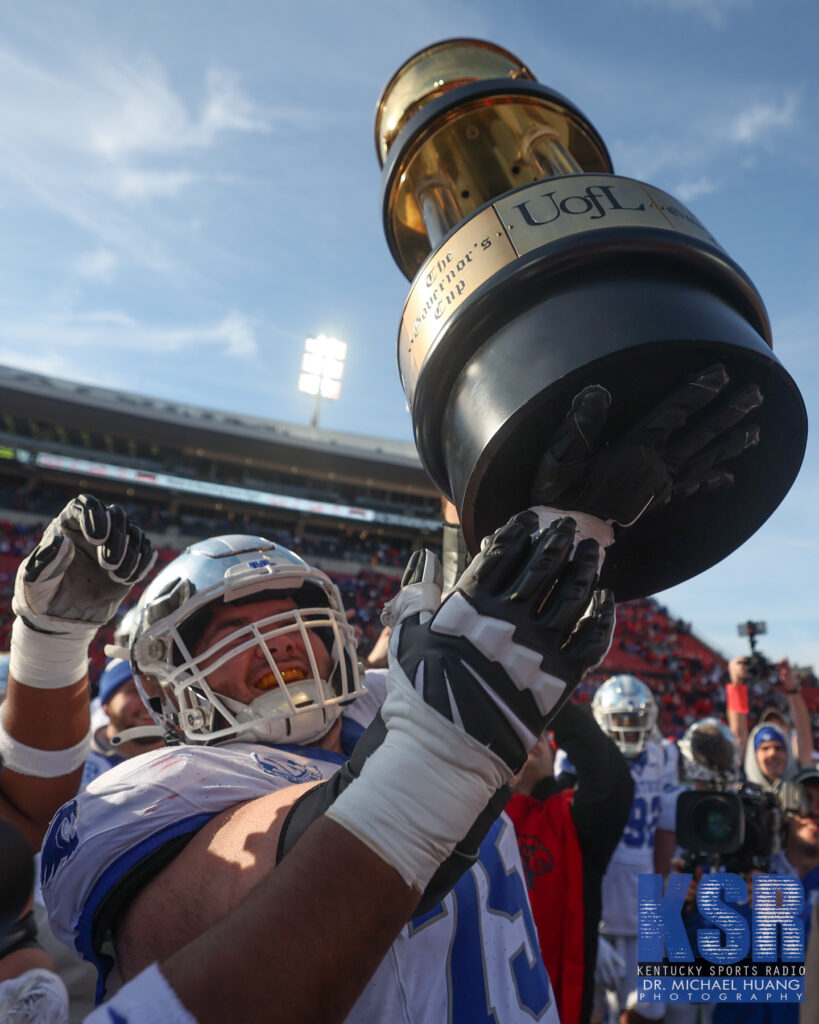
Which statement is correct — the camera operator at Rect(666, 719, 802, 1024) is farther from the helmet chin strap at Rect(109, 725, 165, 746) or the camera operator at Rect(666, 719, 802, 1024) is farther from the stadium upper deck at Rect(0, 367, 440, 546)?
the stadium upper deck at Rect(0, 367, 440, 546)

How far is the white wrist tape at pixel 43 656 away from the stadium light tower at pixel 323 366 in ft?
66.7

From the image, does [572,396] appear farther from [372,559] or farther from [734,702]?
[372,559]

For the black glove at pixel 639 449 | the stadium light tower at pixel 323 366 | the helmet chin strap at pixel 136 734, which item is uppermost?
the stadium light tower at pixel 323 366

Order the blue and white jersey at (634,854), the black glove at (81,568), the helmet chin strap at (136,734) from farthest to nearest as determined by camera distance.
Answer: the blue and white jersey at (634,854), the helmet chin strap at (136,734), the black glove at (81,568)

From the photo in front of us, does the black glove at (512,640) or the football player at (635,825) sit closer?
the black glove at (512,640)

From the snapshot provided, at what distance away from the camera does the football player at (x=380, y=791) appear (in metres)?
0.78

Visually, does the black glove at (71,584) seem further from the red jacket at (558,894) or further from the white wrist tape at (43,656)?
the red jacket at (558,894)

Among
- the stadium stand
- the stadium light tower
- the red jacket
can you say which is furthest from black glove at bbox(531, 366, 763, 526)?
the stadium light tower

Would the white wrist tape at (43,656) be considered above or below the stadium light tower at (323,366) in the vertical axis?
below

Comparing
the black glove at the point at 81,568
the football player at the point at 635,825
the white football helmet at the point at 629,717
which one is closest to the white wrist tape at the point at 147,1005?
the black glove at the point at 81,568

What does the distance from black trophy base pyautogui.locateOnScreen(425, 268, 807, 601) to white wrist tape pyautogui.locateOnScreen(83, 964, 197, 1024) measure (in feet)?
2.28

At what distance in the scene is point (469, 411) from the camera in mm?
1025

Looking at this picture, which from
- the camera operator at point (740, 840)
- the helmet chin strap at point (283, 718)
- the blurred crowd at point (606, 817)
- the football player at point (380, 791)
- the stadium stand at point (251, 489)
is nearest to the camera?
the football player at point (380, 791)

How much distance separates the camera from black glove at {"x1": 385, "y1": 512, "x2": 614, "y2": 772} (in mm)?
798
